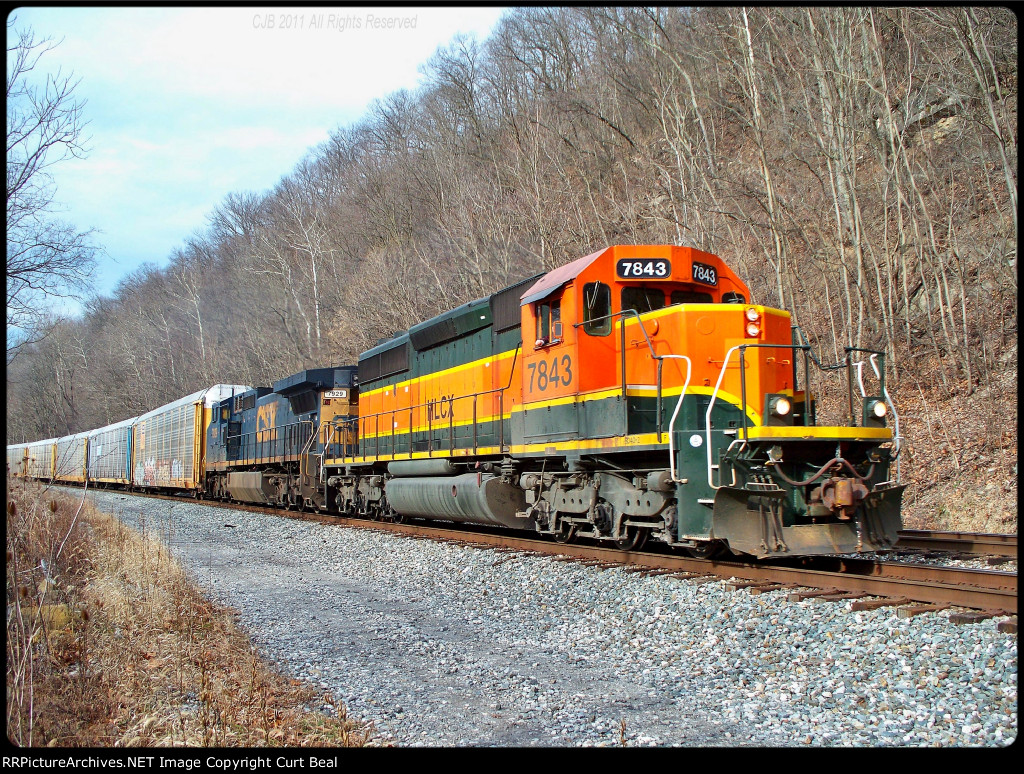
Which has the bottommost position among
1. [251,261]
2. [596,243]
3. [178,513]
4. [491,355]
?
[178,513]

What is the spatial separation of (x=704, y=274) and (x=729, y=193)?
12114 mm

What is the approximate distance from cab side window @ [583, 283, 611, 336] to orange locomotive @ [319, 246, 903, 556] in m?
0.02

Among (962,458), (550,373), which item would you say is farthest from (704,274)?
(962,458)

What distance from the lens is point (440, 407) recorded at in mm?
14336

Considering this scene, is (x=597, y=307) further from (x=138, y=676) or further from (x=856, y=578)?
(x=138, y=676)

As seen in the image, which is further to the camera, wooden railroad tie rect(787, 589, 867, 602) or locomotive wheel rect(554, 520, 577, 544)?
locomotive wheel rect(554, 520, 577, 544)

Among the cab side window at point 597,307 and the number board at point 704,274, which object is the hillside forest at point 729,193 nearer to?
the number board at point 704,274

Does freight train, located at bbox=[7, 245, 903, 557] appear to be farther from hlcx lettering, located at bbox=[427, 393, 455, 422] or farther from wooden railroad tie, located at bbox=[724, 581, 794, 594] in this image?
wooden railroad tie, located at bbox=[724, 581, 794, 594]

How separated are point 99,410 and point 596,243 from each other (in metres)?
56.6

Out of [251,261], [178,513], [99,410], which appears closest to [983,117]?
[178,513]

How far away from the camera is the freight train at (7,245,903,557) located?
309 inches

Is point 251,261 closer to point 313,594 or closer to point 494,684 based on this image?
point 313,594

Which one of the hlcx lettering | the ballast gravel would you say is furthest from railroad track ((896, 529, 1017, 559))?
the hlcx lettering

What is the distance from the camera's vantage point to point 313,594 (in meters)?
8.70
